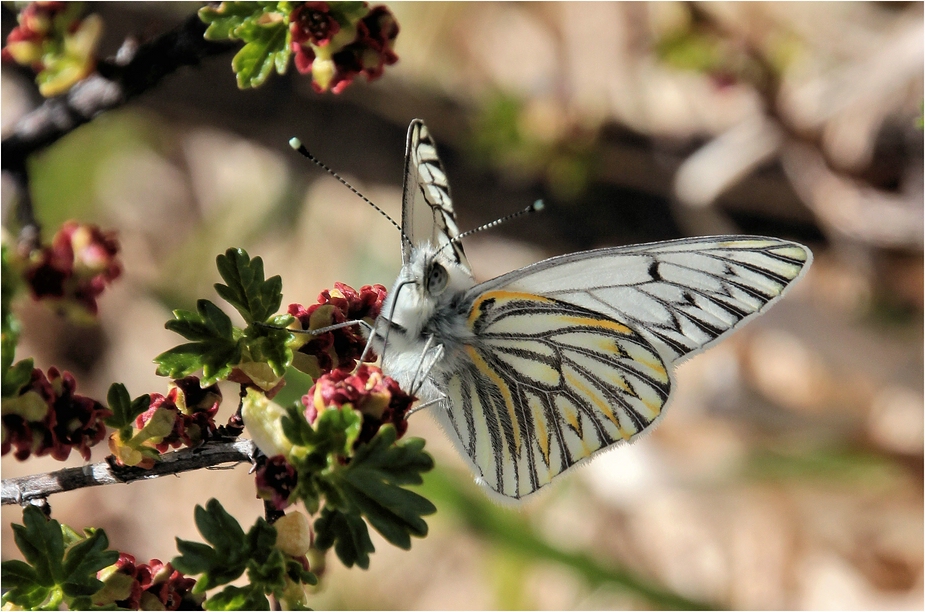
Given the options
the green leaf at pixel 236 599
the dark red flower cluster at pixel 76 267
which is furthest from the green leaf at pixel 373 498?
the dark red flower cluster at pixel 76 267

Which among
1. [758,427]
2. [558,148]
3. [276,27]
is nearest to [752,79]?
[558,148]

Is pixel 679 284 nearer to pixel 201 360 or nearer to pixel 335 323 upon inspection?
pixel 335 323

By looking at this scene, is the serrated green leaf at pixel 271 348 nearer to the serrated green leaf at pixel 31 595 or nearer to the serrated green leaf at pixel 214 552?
the serrated green leaf at pixel 214 552

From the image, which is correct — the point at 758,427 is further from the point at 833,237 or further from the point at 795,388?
the point at 833,237

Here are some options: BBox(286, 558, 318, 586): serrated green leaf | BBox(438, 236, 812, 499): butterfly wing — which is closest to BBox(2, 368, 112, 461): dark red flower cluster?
BBox(286, 558, 318, 586): serrated green leaf

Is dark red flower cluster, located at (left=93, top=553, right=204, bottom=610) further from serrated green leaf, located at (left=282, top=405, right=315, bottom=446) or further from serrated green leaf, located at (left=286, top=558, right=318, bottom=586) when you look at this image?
serrated green leaf, located at (left=282, top=405, right=315, bottom=446)

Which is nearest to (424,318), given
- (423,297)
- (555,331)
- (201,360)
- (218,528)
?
(423,297)
